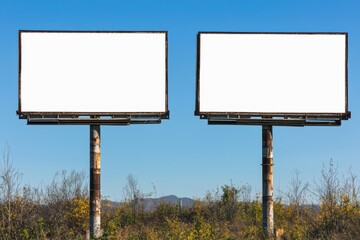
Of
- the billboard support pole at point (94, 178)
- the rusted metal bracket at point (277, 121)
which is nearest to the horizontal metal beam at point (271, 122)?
the rusted metal bracket at point (277, 121)

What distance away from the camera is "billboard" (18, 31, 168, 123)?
20375 mm

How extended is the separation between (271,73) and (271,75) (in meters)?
0.07

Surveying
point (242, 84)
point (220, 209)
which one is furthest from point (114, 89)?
point (220, 209)

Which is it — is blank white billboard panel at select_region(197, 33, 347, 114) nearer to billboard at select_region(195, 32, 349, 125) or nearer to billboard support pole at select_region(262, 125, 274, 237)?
billboard at select_region(195, 32, 349, 125)

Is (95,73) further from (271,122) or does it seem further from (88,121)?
(271,122)

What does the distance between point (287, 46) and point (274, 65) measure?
2.69ft

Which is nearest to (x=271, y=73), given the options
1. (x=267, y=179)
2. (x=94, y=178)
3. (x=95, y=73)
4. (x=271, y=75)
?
(x=271, y=75)

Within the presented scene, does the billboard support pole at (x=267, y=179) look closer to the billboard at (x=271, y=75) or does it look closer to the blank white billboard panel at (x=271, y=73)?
the billboard at (x=271, y=75)

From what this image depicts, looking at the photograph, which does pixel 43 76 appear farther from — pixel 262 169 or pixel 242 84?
pixel 262 169

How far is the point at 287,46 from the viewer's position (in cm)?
2075

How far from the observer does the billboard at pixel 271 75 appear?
20469mm

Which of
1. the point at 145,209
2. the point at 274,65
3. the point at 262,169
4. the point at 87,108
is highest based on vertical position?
the point at 274,65

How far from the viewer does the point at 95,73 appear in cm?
2056

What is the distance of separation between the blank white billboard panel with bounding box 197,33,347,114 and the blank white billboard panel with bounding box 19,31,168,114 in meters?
1.66
